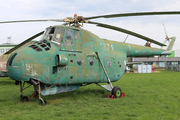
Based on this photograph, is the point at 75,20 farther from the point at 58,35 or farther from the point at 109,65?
the point at 109,65

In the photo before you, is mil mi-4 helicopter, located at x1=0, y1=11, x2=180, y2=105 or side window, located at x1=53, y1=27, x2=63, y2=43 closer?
mil mi-4 helicopter, located at x1=0, y1=11, x2=180, y2=105

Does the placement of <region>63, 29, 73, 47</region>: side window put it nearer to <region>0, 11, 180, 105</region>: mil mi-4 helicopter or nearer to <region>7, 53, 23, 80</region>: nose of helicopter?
<region>0, 11, 180, 105</region>: mil mi-4 helicopter

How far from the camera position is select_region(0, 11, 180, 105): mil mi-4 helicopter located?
23.2 feet

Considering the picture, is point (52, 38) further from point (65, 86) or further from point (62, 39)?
point (65, 86)

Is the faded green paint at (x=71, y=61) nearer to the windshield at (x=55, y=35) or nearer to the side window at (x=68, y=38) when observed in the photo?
the side window at (x=68, y=38)

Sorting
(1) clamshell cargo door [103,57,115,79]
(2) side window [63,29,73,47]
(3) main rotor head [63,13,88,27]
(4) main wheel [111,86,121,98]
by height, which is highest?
(3) main rotor head [63,13,88,27]

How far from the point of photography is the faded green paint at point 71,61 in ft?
23.0

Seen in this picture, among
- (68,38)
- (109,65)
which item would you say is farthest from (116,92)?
(68,38)

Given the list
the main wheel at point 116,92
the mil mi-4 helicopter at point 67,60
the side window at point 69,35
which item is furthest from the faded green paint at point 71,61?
the main wheel at point 116,92

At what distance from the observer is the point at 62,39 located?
816cm

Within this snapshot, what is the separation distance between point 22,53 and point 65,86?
2841mm

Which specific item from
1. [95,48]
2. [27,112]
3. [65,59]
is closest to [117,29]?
[95,48]

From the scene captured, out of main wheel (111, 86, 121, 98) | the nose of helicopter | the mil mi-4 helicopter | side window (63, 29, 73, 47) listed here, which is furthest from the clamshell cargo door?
the nose of helicopter

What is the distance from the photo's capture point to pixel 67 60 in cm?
790
